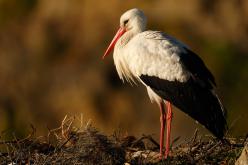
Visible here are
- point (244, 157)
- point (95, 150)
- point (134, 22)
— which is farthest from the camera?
point (134, 22)

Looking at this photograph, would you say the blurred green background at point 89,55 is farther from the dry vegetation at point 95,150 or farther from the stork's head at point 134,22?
the dry vegetation at point 95,150

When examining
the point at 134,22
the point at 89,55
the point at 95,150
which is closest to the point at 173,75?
the point at 134,22

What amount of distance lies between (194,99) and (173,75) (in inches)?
11.2

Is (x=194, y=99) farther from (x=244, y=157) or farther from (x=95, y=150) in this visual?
(x=244, y=157)

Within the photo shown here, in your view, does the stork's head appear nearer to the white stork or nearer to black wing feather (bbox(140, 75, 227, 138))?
the white stork

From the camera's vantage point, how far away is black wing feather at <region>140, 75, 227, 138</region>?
809 cm

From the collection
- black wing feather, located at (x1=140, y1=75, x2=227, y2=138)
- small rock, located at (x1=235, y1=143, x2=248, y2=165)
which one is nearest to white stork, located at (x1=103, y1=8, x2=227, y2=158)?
black wing feather, located at (x1=140, y1=75, x2=227, y2=138)

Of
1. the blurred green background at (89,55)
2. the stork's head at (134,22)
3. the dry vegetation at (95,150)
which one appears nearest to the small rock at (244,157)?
the dry vegetation at (95,150)

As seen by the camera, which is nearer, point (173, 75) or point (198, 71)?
point (198, 71)

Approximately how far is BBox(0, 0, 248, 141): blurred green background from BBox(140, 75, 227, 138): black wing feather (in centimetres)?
767

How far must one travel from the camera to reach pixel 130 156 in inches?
310

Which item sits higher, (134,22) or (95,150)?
(134,22)

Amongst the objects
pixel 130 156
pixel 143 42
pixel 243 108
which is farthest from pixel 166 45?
pixel 243 108

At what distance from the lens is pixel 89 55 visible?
61.9 ft
